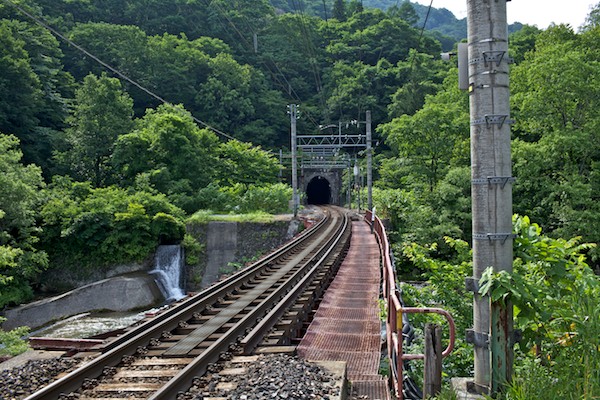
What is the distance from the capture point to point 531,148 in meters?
22.1

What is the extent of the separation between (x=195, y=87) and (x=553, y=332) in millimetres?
64767

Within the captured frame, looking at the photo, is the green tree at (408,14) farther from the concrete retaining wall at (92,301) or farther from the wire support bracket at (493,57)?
the wire support bracket at (493,57)

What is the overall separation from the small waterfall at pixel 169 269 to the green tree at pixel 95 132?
14.2 metres

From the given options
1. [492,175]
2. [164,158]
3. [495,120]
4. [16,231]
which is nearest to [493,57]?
[495,120]

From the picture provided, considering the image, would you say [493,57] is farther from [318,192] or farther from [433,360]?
[318,192]

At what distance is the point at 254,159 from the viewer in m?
45.8

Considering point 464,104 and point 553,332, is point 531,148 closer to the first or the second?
point 464,104

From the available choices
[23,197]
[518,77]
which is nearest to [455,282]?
[23,197]

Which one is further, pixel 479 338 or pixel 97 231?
pixel 97 231

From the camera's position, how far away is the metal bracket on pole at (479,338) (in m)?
4.34

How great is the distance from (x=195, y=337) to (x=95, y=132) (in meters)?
33.1

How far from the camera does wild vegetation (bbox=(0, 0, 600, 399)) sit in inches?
204

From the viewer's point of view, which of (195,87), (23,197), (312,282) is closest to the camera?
(312,282)

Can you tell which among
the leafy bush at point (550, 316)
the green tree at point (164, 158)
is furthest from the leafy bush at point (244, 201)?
the leafy bush at point (550, 316)
